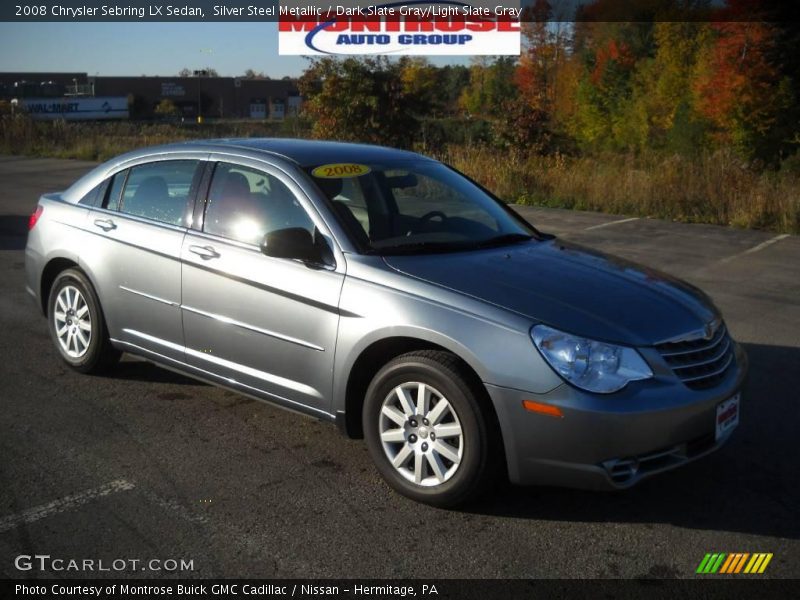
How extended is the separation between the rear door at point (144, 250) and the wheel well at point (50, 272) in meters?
0.33

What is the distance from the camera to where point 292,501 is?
4211mm

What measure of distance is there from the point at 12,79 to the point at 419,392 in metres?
108

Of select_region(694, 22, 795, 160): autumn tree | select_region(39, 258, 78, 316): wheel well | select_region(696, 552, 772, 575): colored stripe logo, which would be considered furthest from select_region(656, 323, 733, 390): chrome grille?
select_region(694, 22, 795, 160): autumn tree

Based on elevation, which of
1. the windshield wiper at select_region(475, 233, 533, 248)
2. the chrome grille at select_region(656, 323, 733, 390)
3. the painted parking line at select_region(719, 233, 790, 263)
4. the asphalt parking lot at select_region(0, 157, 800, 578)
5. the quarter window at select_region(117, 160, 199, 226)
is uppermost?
the quarter window at select_region(117, 160, 199, 226)

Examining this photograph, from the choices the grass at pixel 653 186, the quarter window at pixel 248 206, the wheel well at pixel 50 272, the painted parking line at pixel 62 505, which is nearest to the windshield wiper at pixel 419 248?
the quarter window at pixel 248 206

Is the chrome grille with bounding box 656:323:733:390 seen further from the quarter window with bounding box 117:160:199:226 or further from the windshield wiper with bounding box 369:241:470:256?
the quarter window with bounding box 117:160:199:226

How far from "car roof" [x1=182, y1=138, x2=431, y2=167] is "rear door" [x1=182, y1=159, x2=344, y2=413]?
0.67 ft

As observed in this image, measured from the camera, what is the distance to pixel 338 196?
16.1ft

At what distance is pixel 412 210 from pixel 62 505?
246 cm

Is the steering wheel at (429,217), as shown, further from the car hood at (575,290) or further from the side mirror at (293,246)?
the side mirror at (293,246)

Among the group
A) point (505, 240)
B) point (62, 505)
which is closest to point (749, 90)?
point (505, 240)

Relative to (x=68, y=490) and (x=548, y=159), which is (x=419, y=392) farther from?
(x=548, y=159)

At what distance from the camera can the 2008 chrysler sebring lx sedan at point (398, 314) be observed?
3855 mm

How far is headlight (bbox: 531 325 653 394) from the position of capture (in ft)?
12.5
